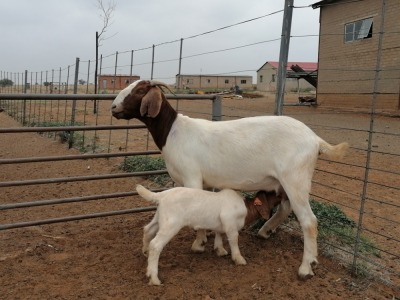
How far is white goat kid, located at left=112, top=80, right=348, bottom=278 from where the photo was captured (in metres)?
3.86

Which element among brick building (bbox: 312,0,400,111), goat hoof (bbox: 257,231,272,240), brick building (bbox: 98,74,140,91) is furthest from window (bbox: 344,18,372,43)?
goat hoof (bbox: 257,231,272,240)

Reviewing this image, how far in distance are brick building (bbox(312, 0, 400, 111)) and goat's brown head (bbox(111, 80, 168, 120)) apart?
550 inches

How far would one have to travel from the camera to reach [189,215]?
3758 millimetres

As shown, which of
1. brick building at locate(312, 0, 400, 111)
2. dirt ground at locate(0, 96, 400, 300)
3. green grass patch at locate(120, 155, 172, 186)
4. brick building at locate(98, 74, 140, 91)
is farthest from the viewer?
brick building at locate(312, 0, 400, 111)

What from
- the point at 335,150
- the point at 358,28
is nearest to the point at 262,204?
the point at 335,150

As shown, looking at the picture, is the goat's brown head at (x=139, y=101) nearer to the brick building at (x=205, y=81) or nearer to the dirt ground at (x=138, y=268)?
the dirt ground at (x=138, y=268)

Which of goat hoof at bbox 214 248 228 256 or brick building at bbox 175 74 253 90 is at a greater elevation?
brick building at bbox 175 74 253 90

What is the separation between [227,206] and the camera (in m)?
3.91

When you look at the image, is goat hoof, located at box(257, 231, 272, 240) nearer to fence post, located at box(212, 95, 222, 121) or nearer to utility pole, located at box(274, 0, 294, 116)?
utility pole, located at box(274, 0, 294, 116)

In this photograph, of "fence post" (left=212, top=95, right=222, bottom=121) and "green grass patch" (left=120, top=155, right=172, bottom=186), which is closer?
"fence post" (left=212, top=95, right=222, bottom=121)

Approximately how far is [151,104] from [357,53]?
16.8 metres

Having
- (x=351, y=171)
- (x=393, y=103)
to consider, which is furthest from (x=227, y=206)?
(x=393, y=103)

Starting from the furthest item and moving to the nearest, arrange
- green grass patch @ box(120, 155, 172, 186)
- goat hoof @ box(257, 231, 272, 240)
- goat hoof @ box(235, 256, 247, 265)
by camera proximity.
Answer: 1. green grass patch @ box(120, 155, 172, 186)
2. goat hoof @ box(257, 231, 272, 240)
3. goat hoof @ box(235, 256, 247, 265)

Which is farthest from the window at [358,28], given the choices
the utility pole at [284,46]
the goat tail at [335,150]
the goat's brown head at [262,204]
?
the goat's brown head at [262,204]
